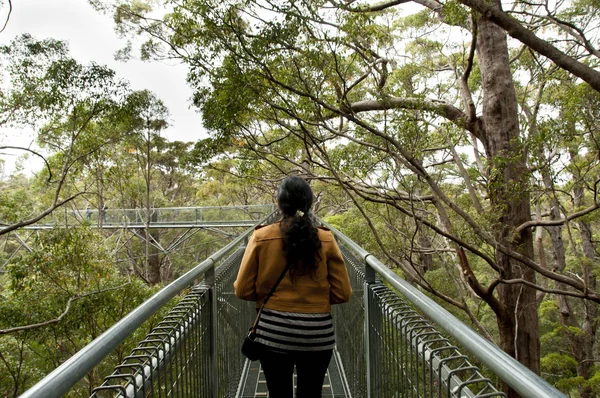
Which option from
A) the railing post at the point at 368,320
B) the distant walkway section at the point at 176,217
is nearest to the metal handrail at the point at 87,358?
the railing post at the point at 368,320

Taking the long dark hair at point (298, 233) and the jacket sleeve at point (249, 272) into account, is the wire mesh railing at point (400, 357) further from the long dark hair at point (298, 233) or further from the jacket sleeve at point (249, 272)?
the jacket sleeve at point (249, 272)

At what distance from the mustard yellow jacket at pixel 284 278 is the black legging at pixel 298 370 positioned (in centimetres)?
21

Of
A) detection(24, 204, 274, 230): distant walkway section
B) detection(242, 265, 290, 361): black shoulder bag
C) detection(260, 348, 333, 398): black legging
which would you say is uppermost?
detection(24, 204, 274, 230): distant walkway section

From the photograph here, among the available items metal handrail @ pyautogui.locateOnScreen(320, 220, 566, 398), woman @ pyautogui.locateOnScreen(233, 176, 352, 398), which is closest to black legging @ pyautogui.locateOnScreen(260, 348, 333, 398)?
woman @ pyautogui.locateOnScreen(233, 176, 352, 398)

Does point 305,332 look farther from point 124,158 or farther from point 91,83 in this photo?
point 124,158

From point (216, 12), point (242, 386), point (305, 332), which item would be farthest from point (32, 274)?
point (305, 332)

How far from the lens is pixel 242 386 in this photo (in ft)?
10.4

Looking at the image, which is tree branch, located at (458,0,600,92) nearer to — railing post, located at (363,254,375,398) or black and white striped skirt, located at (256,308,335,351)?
railing post, located at (363,254,375,398)

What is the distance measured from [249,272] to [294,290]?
0.22m

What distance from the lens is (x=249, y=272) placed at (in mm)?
1877

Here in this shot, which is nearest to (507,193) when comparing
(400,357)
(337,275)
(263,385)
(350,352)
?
(350,352)

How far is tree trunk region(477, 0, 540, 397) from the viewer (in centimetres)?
639

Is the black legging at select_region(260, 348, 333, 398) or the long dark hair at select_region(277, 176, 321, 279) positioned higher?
the long dark hair at select_region(277, 176, 321, 279)

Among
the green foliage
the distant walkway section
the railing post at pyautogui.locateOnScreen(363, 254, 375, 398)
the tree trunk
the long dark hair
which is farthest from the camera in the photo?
the distant walkway section
